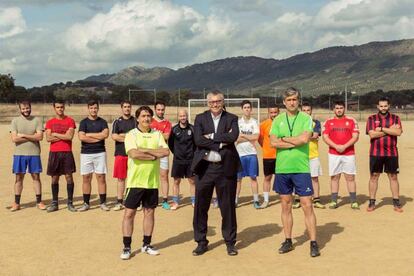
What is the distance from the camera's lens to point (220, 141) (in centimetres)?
652

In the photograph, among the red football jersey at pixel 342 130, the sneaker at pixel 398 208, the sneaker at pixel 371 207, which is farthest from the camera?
the red football jersey at pixel 342 130

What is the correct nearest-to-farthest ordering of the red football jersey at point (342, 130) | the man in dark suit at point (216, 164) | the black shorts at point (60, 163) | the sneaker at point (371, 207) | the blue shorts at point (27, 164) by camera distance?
the man in dark suit at point (216, 164), the sneaker at point (371, 207), the red football jersey at point (342, 130), the black shorts at point (60, 163), the blue shorts at point (27, 164)

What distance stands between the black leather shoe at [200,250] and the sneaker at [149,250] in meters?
0.48

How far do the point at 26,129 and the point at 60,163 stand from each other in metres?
0.87

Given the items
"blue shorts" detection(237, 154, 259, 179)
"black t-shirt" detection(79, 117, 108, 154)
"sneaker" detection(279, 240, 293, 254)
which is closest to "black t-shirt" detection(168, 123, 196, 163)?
"blue shorts" detection(237, 154, 259, 179)

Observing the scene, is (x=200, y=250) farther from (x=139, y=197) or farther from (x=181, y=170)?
(x=181, y=170)

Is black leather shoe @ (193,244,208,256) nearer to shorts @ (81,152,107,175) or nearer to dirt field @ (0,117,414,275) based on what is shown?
dirt field @ (0,117,414,275)

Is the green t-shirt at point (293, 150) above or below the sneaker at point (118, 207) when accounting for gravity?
above

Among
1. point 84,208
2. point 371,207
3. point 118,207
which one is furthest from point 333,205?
point 84,208

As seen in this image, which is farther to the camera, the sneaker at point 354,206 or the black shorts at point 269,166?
the black shorts at point 269,166

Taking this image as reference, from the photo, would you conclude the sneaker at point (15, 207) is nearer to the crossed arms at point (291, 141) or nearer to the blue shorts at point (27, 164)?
the blue shorts at point (27, 164)

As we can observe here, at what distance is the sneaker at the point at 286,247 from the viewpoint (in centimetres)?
654

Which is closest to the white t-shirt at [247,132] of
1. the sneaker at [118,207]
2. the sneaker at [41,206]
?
the sneaker at [118,207]

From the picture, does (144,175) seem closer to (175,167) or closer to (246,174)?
(175,167)
